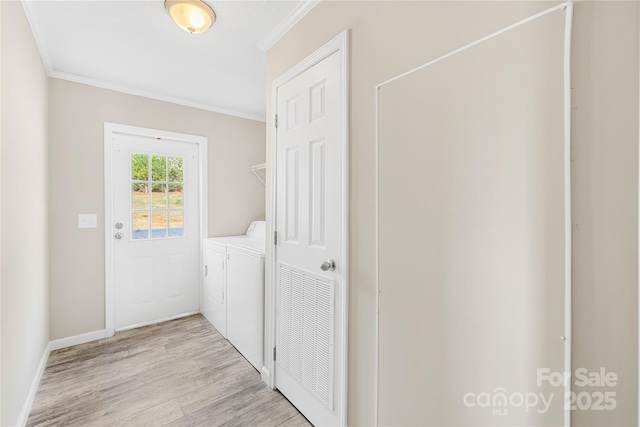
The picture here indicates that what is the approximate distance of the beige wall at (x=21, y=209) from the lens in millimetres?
1340

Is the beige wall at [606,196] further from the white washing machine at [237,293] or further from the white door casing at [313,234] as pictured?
the white washing machine at [237,293]

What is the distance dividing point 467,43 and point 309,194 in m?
0.99

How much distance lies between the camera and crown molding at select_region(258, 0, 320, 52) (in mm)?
1609

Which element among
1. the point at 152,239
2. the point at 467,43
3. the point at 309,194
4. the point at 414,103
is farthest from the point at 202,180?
the point at 467,43

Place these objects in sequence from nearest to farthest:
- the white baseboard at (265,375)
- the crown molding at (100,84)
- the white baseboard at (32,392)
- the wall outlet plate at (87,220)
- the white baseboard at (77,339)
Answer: the white baseboard at (32,392), the crown molding at (100,84), the white baseboard at (265,375), the white baseboard at (77,339), the wall outlet plate at (87,220)

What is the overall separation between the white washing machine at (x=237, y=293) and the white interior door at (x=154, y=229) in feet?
0.96

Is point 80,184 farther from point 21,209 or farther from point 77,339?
point 77,339

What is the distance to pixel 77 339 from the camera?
2.55 meters

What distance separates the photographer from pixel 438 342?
1037 millimetres

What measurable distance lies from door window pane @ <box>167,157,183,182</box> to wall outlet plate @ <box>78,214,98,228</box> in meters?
0.78

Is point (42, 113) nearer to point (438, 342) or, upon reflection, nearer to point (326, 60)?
point (326, 60)

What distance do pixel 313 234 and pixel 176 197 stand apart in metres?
2.21

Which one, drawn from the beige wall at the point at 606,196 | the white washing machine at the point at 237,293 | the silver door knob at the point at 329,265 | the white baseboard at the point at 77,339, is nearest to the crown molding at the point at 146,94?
the white washing machine at the point at 237,293

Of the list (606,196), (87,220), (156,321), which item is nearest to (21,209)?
(87,220)
